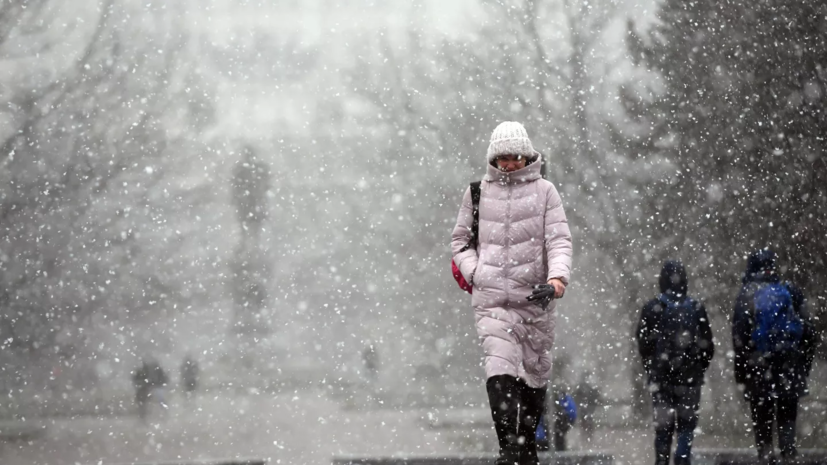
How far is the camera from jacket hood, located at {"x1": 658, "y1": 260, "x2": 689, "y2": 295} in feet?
16.7

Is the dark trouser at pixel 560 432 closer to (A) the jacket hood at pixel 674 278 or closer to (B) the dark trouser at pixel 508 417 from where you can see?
(A) the jacket hood at pixel 674 278

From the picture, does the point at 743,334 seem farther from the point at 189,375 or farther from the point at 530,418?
the point at 189,375

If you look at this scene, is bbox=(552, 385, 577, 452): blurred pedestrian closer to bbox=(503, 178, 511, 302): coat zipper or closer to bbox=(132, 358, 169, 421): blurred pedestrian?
bbox=(503, 178, 511, 302): coat zipper

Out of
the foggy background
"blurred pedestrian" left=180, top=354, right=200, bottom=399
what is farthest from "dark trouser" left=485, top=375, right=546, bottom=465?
"blurred pedestrian" left=180, top=354, right=200, bottom=399

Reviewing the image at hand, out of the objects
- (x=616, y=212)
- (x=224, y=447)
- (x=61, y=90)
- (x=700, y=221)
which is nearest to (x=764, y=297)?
(x=700, y=221)

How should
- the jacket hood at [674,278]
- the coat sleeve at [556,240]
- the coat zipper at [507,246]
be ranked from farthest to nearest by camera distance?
the jacket hood at [674,278], the coat zipper at [507,246], the coat sleeve at [556,240]

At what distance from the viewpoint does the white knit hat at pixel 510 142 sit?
3822mm

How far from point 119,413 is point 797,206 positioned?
12519 mm

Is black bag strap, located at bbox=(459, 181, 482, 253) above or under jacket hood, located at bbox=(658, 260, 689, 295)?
above

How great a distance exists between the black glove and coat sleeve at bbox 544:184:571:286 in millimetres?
94

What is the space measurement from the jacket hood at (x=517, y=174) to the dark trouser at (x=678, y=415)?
2085 millimetres

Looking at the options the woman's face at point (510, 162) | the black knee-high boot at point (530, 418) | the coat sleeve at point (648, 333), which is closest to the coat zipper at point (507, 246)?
the woman's face at point (510, 162)

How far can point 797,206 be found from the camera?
917 cm

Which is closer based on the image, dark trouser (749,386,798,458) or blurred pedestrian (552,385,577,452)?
dark trouser (749,386,798,458)
